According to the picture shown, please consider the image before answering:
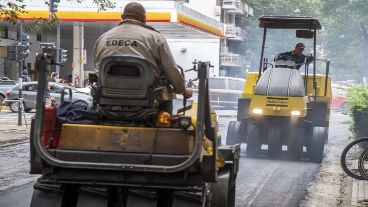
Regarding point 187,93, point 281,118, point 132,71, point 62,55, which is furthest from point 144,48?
point 62,55

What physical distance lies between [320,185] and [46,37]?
160 feet

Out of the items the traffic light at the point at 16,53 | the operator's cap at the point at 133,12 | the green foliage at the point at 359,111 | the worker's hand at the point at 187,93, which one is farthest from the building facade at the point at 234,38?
the operator's cap at the point at 133,12

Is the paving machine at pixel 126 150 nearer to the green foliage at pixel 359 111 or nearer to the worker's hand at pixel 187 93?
the worker's hand at pixel 187 93

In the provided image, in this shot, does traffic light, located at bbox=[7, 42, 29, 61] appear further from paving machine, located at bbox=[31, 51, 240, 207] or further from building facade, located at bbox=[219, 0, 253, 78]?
building facade, located at bbox=[219, 0, 253, 78]

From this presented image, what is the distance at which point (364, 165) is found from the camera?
36.4 ft

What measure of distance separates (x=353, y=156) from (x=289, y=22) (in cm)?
619

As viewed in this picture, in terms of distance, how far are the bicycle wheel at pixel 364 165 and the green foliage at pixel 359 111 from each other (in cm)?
578

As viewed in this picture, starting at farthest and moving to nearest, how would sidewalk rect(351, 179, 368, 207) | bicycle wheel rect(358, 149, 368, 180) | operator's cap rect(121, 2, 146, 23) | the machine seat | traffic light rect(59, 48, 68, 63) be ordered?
traffic light rect(59, 48, 68, 63) < bicycle wheel rect(358, 149, 368, 180) < sidewalk rect(351, 179, 368, 207) < operator's cap rect(121, 2, 146, 23) < the machine seat

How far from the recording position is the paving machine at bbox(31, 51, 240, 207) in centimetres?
605

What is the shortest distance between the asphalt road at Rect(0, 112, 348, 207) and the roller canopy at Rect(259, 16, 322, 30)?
9.73 ft

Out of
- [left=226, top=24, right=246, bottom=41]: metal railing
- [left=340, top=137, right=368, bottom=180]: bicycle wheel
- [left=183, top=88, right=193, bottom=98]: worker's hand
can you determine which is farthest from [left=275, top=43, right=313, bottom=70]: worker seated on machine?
[left=226, top=24, right=246, bottom=41]: metal railing

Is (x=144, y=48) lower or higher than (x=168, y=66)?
higher

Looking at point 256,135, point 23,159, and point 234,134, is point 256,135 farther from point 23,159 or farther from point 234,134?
point 23,159

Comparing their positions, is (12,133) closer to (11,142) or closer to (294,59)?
Result: (11,142)
